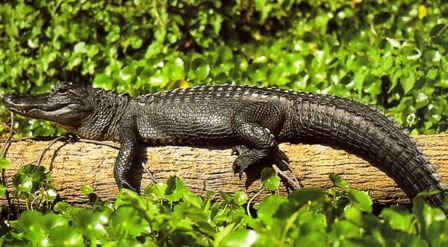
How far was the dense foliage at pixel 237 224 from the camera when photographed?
179 centimetres

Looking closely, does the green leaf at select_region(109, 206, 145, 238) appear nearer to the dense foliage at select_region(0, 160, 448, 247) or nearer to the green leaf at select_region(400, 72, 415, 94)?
the dense foliage at select_region(0, 160, 448, 247)

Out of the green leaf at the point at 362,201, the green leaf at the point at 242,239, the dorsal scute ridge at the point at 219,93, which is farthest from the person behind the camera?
the dorsal scute ridge at the point at 219,93

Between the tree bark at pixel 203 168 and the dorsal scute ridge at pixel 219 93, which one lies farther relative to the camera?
the dorsal scute ridge at pixel 219 93

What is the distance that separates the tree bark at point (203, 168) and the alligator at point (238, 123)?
79 millimetres

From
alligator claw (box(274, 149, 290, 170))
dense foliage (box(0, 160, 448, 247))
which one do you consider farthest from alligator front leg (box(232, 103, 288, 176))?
dense foliage (box(0, 160, 448, 247))

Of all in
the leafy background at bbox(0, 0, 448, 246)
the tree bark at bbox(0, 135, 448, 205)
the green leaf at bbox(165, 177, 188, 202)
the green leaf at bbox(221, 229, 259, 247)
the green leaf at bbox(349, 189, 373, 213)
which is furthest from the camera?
the tree bark at bbox(0, 135, 448, 205)

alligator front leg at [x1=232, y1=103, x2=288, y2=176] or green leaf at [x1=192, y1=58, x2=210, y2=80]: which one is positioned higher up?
green leaf at [x1=192, y1=58, x2=210, y2=80]

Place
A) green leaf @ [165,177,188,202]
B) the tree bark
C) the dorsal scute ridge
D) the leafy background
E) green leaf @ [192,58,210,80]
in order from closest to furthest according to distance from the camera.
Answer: the leafy background → green leaf @ [165,177,188,202] → the tree bark → the dorsal scute ridge → green leaf @ [192,58,210,80]

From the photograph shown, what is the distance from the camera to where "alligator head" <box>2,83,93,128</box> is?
3.59 meters

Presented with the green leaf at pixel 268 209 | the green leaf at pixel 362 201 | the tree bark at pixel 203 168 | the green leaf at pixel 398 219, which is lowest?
the green leaf at pixel 398 219

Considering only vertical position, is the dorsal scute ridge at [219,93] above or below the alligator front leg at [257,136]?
above

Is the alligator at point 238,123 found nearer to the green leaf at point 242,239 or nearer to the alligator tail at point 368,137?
the alligator tail at point 368,137

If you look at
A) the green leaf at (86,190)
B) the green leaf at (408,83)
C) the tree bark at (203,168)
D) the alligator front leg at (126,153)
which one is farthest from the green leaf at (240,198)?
the green leaf at (408,83)

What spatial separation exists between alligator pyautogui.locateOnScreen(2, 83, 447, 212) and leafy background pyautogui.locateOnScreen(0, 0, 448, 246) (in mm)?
302
